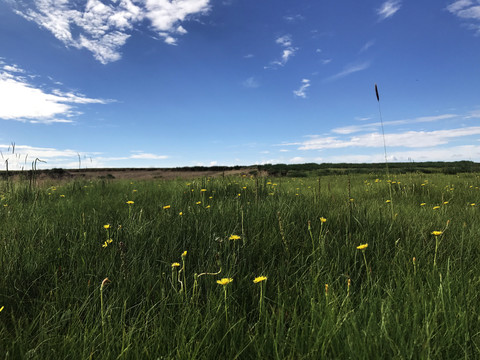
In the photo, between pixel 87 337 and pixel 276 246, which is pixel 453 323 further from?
pixel 87 337

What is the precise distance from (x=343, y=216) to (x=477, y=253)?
118cm

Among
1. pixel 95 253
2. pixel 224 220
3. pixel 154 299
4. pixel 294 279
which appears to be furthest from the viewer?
pixel 224 220

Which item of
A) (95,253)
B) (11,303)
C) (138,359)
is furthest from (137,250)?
(138,359)

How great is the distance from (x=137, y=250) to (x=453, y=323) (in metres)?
2.12

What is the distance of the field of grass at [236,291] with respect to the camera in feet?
3.95

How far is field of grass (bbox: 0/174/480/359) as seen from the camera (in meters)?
1.20

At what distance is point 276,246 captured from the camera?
2.28 m

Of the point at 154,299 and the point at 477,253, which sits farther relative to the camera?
the point at 477,253

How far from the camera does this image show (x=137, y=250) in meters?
2.19

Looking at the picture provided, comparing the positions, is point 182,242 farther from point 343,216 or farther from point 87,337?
point 343,216

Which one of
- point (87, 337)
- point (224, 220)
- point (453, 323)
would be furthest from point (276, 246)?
point (87, 337)

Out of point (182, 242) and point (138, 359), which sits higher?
point (182, 242)

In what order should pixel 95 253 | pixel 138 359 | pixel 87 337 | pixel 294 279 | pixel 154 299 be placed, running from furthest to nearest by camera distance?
pixel 95 253
pixel 294 279
pixel 154 299
pixel 87 337
pixel 138 359

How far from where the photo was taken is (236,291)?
1629 mm
